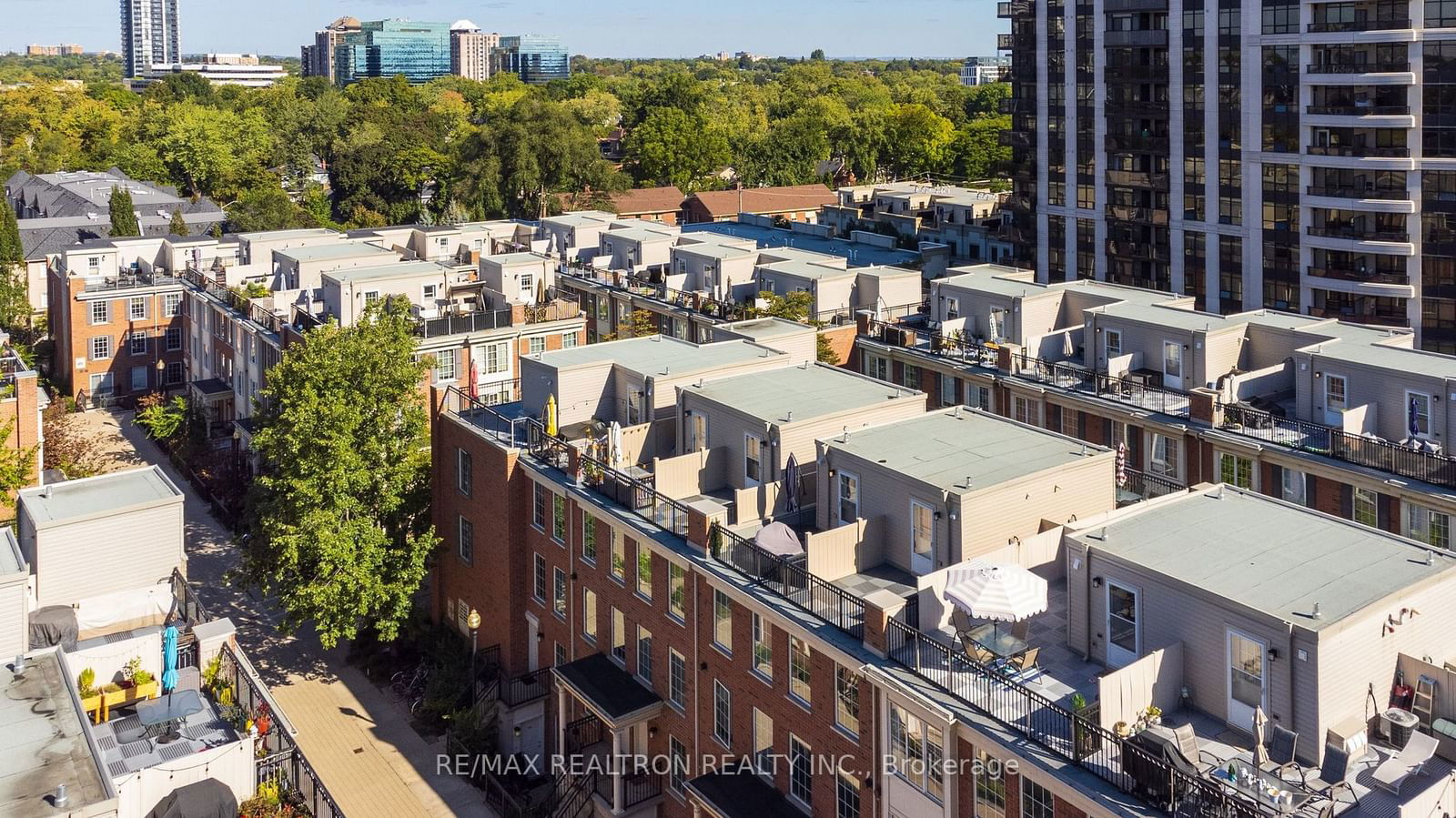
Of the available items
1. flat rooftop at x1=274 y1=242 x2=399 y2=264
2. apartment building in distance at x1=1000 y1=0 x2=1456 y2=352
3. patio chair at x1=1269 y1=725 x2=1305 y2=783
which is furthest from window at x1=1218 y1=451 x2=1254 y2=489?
flat rooftop at x1=274 y1=242 x2=399 y2=264

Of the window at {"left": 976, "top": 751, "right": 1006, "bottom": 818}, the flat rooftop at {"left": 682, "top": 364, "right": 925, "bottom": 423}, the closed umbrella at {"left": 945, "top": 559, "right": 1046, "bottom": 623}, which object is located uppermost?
the flat rooftop at {"left": 682, "top": 364, "right": 925, "bottom": 423}

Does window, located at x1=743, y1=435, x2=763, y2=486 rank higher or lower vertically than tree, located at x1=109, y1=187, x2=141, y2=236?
lower

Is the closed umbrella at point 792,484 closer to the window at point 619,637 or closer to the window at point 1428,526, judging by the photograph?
the window at point 619,637

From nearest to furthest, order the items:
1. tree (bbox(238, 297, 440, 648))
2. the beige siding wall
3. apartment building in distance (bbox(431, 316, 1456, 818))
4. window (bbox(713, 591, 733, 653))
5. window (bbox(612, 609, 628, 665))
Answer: apartment building in distance (bbox(431, 316, 1456, 818))
window (bbox(713, 591, 733, 653))
the beige siding wall
window (bbox(612, 609, 628, 665))
tree (bbox(238, 297, 440, 648))

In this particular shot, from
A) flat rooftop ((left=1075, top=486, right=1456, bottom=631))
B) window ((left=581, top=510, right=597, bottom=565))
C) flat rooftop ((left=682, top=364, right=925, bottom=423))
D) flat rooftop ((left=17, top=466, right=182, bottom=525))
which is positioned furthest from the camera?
window ((left=581, top=510, right=597, bottom=565))

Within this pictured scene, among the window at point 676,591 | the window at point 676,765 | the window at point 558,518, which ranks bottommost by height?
the window at point 676,765

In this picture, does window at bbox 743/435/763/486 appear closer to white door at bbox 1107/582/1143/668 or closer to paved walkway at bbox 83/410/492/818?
white door at bbox 1107/582/1143/668

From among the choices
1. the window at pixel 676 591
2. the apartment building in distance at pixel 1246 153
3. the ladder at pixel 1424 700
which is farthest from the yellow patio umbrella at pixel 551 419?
the apartment building in distance at pixel 1246 153
